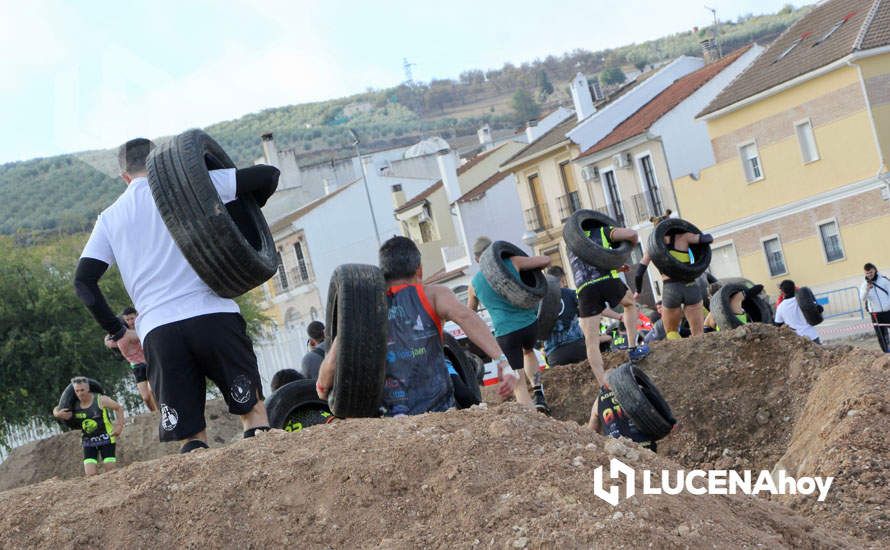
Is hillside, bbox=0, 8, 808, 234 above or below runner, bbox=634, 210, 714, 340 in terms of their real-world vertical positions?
above

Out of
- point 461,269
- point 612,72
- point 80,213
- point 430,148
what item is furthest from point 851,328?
point 612,72

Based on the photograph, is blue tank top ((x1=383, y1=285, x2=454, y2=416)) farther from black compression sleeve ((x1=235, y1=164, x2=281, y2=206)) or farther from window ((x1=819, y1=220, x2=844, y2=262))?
window ((x1=819, y1=220, x2=844, y2=262))

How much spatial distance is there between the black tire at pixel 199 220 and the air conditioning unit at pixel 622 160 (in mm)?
41317

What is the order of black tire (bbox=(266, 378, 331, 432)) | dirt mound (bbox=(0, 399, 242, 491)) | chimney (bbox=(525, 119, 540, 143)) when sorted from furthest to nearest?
chimney (bbox=(525, 119, 540, 143)) < dirt mound (bbox=(0, 399, 242, 491)) < black tire (bbox=(266, 378, 331, 432))

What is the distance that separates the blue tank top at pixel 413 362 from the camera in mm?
7113

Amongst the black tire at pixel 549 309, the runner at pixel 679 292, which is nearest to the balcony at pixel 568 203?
the runner at pixel 679 292

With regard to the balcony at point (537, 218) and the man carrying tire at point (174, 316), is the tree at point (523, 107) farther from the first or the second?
the man carrying tire at point (174, 316)

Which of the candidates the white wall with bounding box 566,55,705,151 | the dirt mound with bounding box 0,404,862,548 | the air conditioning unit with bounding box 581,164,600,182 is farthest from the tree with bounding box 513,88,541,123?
the dirt mound with bounding box 0,404,862,548

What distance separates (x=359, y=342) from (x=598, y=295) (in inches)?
206

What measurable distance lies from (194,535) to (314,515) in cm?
52

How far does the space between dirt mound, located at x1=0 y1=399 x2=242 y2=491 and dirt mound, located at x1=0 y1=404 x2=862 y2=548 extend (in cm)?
1304

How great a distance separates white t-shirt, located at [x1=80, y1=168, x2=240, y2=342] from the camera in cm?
637

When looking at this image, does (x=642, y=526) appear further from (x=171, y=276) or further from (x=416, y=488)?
(x=171, y=276)

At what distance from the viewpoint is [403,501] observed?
4.79m
